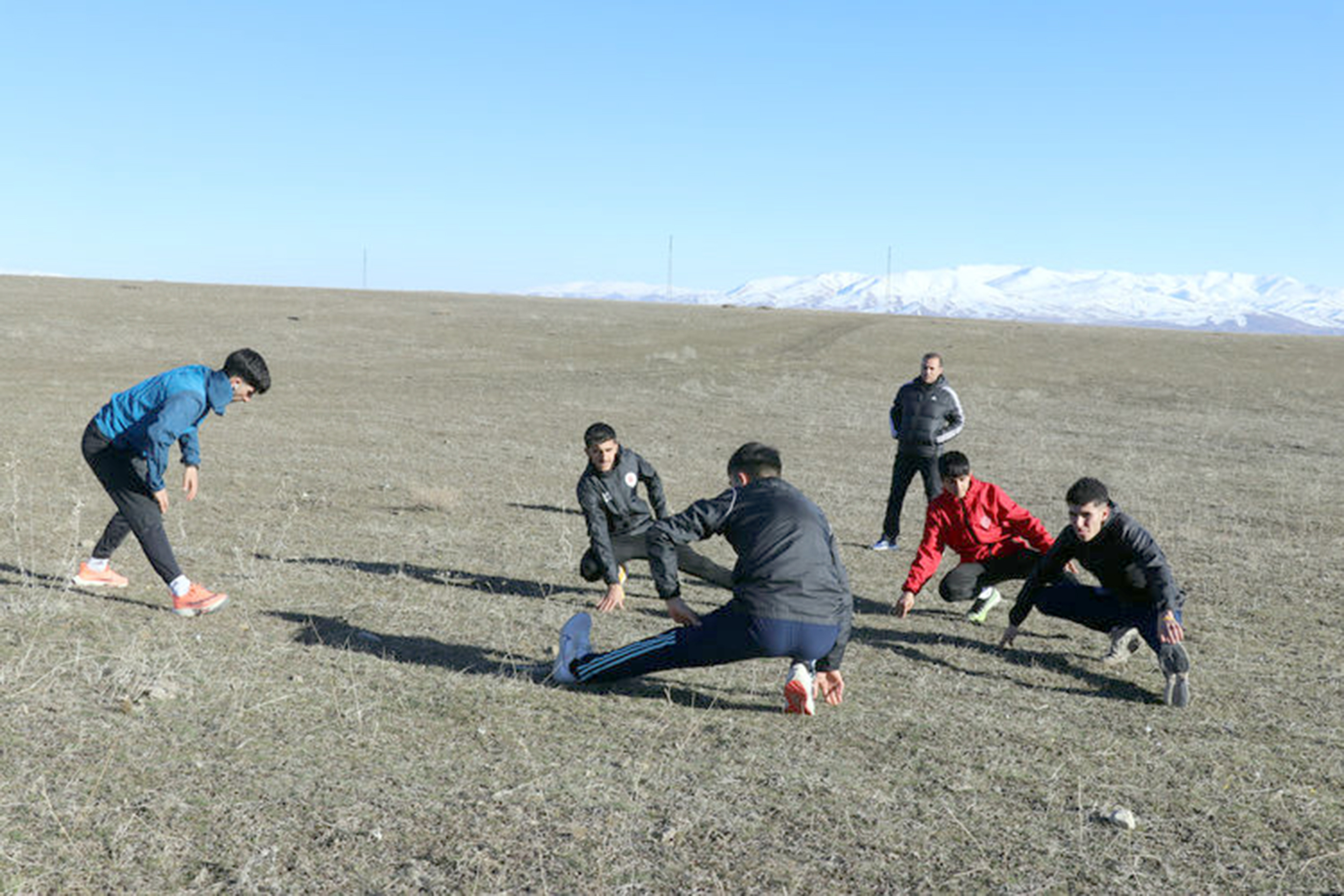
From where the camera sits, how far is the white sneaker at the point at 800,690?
5859 mm

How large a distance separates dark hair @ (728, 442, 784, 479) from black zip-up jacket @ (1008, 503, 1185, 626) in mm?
2448

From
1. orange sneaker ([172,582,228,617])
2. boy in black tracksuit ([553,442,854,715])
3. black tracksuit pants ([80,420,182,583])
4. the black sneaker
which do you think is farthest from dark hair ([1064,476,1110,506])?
black tracksuit pants ([80,420,182,583])

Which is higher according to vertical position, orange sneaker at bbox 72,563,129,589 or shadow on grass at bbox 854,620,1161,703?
orange sneaker at bbox 72,563,129,589

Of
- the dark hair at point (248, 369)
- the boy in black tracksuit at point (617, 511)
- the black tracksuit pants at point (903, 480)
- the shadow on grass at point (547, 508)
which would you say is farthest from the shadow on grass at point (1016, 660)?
the shadow on grass at point (547, 508)

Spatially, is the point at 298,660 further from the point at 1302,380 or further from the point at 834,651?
the point at 1302,380

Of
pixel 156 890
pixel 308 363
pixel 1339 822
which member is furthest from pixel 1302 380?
pixel 156 890

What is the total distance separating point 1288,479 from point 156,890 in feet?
62.3

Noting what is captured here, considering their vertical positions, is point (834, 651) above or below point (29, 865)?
above

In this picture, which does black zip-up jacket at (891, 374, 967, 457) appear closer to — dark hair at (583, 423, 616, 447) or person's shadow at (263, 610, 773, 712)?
dark hair at (583, 423, 616, 447)

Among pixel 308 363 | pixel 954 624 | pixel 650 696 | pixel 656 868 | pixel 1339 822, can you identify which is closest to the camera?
pixel 656 868

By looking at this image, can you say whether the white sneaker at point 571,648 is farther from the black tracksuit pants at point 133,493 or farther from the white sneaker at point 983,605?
the white sneaker at point 983,605

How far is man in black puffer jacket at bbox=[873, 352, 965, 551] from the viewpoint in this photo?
11359mm

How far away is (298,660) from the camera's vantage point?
260 inches

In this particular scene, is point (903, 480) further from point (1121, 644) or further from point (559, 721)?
point (559, 721)
